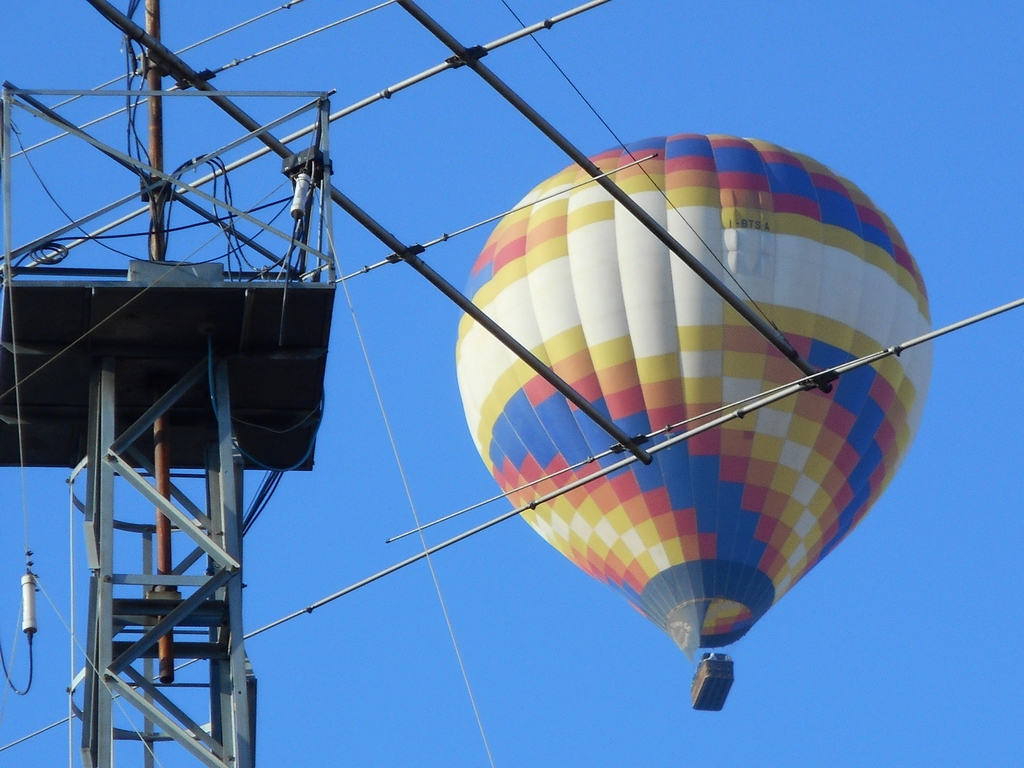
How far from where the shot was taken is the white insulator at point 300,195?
1406 cm

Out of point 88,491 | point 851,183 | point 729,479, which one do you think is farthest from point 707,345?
point 88,491

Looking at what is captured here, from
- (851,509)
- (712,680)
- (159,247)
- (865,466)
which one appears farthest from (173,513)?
(851,509)

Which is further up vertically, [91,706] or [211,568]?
[211,568]

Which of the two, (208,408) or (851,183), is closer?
(208,408)

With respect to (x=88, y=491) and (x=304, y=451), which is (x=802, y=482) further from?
(x=88, y=491)

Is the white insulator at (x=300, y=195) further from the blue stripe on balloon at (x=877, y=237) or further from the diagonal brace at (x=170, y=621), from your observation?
the blue stripe on balloon at (x=877, y=237)

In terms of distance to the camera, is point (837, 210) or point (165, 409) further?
point (837, 210)

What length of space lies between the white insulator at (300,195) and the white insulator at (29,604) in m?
2.87

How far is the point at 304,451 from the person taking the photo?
16.0m

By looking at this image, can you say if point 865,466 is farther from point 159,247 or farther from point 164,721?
point 164,721

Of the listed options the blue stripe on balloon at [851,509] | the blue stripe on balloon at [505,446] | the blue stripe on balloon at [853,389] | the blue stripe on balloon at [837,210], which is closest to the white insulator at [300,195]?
the blue stripe on balloon at [505,446]

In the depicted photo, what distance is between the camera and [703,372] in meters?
29.9

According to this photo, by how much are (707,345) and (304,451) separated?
47.8 ft

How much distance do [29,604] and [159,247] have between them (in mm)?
2467
